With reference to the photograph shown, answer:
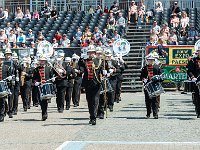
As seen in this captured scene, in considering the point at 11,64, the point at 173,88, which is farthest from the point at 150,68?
the point at 173,88

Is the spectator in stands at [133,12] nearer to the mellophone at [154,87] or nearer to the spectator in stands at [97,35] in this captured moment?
→ the spectator in stands at [97,35]

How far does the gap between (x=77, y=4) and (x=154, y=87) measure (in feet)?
80.6

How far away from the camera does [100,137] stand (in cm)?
1505

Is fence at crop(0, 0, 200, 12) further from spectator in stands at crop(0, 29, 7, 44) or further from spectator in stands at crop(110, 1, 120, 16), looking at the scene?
spectator in stands at crop(0, 29, 7, 44)

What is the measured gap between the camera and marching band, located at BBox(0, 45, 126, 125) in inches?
729

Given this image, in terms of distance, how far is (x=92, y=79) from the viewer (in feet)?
60.6

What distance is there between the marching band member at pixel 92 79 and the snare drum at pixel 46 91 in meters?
1.48

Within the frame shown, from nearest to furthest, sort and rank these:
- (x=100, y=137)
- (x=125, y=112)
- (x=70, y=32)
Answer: (x=100, y=137), (x=125, y=112), (x=70, y=32)

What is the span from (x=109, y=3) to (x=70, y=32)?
16.8ft

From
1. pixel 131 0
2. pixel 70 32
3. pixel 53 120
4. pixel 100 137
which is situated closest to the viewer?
pixel 100 137

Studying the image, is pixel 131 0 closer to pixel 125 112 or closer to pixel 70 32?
pixel 70 32

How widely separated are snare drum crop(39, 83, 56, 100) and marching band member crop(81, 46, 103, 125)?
1483mm

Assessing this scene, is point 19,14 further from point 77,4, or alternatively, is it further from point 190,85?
point 190,85

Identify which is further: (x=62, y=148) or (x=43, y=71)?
(x=43, y=71)
